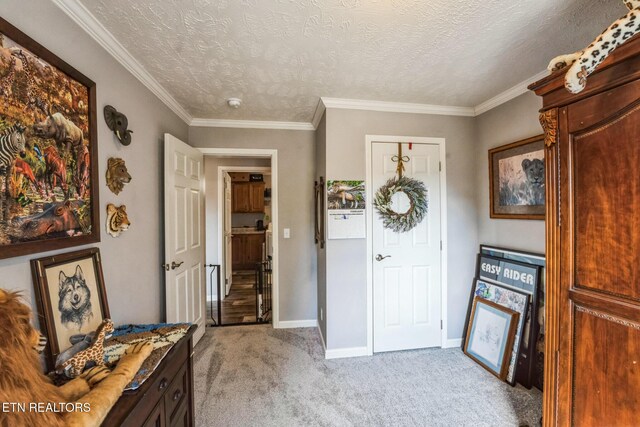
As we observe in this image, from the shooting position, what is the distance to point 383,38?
1.57m

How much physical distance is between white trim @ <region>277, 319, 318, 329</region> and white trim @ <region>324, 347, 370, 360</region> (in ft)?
2.26

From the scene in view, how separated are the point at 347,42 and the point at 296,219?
6.49 feet

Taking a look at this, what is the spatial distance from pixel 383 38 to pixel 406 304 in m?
2.29

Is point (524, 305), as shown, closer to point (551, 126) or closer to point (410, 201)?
point (410, 201)

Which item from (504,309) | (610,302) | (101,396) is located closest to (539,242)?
(504,309)

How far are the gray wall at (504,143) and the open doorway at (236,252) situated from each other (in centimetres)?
226

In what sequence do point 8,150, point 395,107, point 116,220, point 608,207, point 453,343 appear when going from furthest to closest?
point 453,343
point 395,107
point 116,220
point 608,207
point 8,150

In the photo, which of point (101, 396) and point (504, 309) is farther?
point (504, 309)

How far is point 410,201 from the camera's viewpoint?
8.38 ft

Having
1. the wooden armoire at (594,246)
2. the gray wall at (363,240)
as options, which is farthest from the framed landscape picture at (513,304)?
the wooden armoire at (594,246)

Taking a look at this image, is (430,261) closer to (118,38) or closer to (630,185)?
(630,185)

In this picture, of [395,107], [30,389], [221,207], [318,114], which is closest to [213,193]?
[221,207]

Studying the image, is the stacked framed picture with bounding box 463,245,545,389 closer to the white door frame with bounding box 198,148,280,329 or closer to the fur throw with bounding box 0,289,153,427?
the white door frame with bounding box 198,148,280,329

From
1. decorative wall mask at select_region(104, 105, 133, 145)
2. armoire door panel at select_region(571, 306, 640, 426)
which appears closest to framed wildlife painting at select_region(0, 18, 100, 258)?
decorative wall mask at select_region(104, 105, 133, 145)
